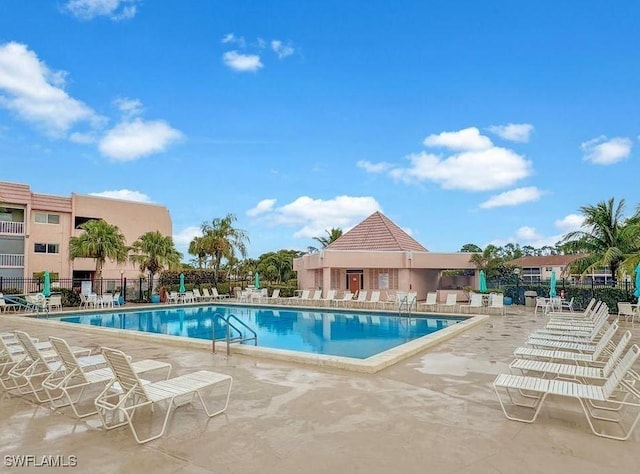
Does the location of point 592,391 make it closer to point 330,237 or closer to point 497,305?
point 497,305

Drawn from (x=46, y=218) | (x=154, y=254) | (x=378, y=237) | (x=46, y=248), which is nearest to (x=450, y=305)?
(x=378, y=237)

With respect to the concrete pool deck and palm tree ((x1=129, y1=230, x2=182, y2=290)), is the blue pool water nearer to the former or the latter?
palm tree ((x1=129, y1=230, x2=182, y2=290))

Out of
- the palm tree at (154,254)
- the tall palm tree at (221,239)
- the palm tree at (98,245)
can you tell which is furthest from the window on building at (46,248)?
the tall palm tree at (221,239)

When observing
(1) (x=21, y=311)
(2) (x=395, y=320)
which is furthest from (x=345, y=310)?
(1) (x=21, y=311)

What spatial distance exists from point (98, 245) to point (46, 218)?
1075 cm

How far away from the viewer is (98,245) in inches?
886

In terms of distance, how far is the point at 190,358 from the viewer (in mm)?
8203

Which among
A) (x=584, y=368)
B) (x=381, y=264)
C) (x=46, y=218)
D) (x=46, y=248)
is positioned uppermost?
(x=46, y=218)

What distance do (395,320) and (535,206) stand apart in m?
18.0

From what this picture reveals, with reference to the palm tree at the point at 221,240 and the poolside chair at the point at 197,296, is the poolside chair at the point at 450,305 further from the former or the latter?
the palm tree at the point at 221,240

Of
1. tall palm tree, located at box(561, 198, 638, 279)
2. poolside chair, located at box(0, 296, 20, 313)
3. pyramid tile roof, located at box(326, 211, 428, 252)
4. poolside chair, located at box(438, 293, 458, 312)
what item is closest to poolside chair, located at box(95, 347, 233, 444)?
poolside chair, located at box(438, 293, 458, 312)

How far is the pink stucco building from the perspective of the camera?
25.9 meters

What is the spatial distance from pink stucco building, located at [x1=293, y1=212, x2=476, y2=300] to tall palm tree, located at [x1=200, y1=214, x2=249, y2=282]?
5.16 m

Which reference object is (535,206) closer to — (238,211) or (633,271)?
(633,271)
